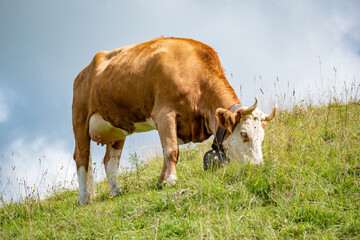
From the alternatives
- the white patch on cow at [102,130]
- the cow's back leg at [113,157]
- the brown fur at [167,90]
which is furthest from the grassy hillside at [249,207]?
the cow's back leg at [113,157]

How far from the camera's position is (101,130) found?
22.9 ft

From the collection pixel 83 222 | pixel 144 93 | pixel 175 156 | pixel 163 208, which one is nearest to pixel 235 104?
pixel 175 156

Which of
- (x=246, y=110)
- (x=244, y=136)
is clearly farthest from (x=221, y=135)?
(x=246, y=110)

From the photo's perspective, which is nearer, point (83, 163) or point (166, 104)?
point (166, 104)

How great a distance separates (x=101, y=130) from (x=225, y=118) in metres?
3.11

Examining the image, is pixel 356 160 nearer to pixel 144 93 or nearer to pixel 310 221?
pixel 310 221

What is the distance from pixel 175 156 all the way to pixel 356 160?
2.50 meters

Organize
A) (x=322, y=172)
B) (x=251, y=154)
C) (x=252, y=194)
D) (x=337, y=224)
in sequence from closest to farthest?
(x=337, y=224) → (x=252, y=194) → (x=322, y=172) → (x=251, y=154)

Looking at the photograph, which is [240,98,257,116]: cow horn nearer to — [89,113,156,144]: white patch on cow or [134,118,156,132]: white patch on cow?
[134,118,156,132]: white patch on cow

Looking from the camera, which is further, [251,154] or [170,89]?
[170,89]

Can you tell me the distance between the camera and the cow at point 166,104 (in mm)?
5020

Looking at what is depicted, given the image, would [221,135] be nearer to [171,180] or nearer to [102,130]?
[171,180]

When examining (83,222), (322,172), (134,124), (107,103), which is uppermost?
(107,103)

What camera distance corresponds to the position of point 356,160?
4508mm
